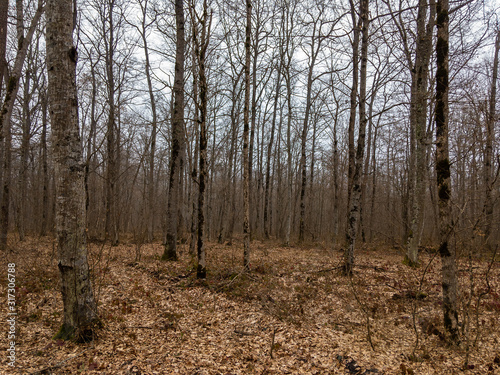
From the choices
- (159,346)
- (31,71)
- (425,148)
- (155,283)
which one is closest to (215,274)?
(155,283)

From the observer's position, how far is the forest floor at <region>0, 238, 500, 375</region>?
3.60 metres

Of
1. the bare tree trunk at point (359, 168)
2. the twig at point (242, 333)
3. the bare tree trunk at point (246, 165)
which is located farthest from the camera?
the bare tree trunk at point (246, 165)

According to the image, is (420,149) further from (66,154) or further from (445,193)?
(66,154)

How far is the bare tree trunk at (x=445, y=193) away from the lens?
3830 mm

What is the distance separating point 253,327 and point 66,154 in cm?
388

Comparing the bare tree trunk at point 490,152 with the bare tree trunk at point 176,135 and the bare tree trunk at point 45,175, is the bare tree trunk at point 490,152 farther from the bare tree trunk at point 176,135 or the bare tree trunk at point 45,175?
the bare tree trunk at point 45,175

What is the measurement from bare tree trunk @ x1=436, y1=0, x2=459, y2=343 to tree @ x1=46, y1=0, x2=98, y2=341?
15.6 feet

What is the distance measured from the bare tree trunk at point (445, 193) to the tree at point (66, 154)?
4.75m

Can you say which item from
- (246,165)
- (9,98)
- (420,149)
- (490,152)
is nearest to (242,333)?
(246,165)

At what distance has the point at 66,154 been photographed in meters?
3.54

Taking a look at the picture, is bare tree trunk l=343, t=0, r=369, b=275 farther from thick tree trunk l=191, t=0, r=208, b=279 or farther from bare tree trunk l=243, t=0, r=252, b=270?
thick tree trunk l=191, t=0, r=208, b=279

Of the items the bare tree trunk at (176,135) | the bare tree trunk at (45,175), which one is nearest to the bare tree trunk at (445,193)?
the bare tree trunk at (176,135)

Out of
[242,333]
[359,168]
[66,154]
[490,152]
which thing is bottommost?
[242,333]

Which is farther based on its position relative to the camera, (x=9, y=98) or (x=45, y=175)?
(x=45, y=175)
